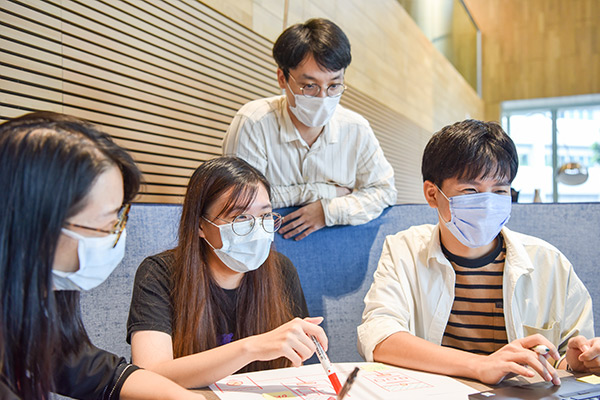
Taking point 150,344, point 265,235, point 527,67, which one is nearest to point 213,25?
point 265,235

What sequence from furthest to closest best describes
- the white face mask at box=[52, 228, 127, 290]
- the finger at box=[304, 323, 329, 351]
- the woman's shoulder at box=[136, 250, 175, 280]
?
1. the woman's shoulder at box=[136, 250, 175, 280]
2. the finger at box=[304, 323, 329, 351]
3. the white face mask at box=[52, 228, 127, 290]

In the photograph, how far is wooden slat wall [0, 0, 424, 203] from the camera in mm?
2154

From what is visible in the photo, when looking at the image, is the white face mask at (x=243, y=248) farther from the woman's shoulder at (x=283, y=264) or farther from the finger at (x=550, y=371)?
the finger at (x=550, y=371)

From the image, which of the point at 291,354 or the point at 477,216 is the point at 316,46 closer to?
the point at 477,216

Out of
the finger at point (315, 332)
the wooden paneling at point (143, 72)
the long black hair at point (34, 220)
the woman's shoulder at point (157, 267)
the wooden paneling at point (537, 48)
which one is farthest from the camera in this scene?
the wooden paneling at point (537, 48)

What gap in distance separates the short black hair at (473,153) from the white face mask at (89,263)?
1.01 metres

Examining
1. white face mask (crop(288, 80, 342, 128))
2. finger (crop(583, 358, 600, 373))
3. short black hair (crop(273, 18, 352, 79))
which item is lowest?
finger (crop(583, 358, 600, 373))

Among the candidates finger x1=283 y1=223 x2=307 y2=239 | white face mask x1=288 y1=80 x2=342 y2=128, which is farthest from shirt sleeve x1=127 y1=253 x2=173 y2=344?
white face mask x1=288 y1=80 x2=342 y2=128

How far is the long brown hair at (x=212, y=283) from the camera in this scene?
59.2 inches

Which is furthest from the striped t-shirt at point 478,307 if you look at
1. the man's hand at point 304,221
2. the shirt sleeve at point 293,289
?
the man's hand at point 304,221

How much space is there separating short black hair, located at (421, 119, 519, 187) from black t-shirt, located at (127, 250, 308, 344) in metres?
0.63

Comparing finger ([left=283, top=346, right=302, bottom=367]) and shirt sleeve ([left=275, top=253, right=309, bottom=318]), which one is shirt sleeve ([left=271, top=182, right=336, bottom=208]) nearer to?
shirt sleeve ([left=275, top=253, right=309, bottom=318])

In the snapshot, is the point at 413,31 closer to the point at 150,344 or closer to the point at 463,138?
the point at 463,138

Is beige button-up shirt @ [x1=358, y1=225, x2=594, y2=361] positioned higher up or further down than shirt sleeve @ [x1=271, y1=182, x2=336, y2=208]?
further down
